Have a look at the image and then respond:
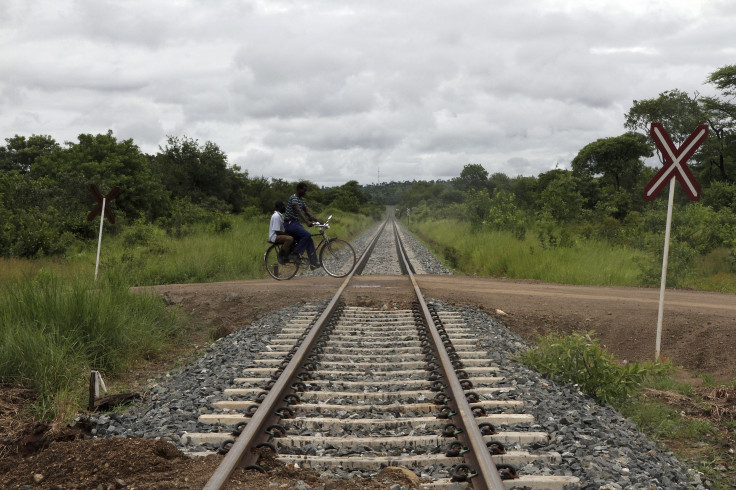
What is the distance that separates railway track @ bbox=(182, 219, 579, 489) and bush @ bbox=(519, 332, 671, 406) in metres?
0.69

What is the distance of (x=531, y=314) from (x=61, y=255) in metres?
13.0

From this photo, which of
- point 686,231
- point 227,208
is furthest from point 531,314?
point 227,208

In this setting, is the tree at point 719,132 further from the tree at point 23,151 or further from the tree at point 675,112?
the tree at point 23,151

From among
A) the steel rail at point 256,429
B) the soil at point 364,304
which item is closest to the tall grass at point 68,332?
the soil at point 364,304

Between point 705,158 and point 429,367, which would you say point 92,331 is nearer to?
point 429,367

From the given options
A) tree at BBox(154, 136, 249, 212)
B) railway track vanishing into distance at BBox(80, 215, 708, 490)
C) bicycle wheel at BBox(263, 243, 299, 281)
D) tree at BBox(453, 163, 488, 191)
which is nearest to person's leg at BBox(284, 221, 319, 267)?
bicycle wheel at BBox(263, 243, 299, 281)

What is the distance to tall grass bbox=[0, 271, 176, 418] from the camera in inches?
210

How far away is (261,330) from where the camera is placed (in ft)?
26.2

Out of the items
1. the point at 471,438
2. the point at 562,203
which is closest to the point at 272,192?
the point at 562,203

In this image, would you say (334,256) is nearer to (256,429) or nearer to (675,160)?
(675,160)

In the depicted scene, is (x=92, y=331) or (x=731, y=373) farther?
(x=731, y=373)

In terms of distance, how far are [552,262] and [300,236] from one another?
7.26m

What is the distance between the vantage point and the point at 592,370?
A: 5.63 meters

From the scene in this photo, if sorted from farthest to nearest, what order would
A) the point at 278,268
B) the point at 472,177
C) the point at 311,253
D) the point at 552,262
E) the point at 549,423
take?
the point at 472,177 → the point at 552,262 → the point at 278,268 → the point at 311,253 → the point at 549,423
